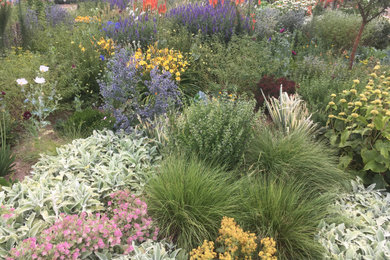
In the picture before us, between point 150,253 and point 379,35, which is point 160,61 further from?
point 379,35

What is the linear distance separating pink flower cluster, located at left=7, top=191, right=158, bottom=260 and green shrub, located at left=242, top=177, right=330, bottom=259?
2.97 ft

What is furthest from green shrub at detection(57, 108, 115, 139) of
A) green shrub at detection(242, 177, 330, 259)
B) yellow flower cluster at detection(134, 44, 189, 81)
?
green shrub at detection(242, 177, 330, 259)

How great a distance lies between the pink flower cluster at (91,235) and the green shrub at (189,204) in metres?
0.17

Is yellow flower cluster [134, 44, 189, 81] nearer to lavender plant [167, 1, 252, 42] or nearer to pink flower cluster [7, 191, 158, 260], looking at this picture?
lavender plant [167, 1, 252, 42]

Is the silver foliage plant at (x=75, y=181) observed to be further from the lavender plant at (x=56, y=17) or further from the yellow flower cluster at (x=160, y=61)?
the lavender plant at (x=56, y=17)

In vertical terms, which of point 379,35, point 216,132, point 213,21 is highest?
point 213,21

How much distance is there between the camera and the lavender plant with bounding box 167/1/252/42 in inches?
267

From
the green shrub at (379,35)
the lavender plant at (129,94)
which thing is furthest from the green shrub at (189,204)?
the green shrub at (379,35)

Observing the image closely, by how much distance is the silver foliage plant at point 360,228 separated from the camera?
263cm

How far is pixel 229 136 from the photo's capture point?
10.6ft

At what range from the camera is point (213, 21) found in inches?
267

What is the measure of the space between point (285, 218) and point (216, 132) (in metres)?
1.05

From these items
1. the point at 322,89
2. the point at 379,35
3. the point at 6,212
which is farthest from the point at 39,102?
the point at 379,35

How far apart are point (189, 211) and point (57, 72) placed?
148 inches
